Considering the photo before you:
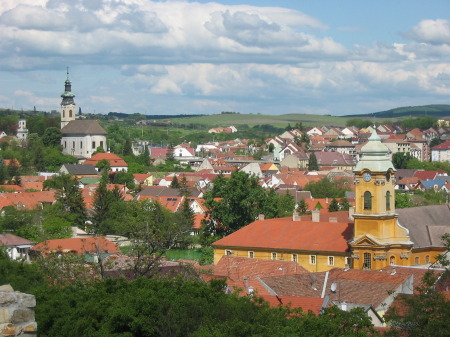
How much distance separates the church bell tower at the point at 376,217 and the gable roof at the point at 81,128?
107110 millimetres

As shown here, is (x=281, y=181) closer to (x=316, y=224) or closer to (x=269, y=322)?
(x=316, y=224)

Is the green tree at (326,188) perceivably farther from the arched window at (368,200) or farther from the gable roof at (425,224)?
the arched window at (368,200)

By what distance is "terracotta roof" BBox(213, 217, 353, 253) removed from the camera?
2040 inches

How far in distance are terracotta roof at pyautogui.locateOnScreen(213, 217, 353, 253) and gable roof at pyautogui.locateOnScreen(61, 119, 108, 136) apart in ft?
327

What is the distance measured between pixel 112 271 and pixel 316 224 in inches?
697

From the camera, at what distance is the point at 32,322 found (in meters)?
13.6

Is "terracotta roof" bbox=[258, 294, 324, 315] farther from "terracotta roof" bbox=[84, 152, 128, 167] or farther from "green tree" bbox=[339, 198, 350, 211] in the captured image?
"terracotta roof" bbox=[84, 152, 128, 167]

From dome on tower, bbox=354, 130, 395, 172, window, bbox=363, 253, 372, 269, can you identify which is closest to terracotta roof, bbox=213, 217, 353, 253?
window, bbox=363, 253, 372, 269

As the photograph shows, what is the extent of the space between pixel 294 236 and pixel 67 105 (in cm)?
11429

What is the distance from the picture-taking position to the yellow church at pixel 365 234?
4888 cm

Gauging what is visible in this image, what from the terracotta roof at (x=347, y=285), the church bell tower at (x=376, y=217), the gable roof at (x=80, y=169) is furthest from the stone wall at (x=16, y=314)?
the gable roof at (x=80, y=169)

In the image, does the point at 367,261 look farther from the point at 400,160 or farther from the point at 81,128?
the point at 81,128

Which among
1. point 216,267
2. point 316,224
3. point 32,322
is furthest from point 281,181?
point 32,322

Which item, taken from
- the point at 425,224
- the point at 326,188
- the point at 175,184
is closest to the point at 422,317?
the point at 425,224
